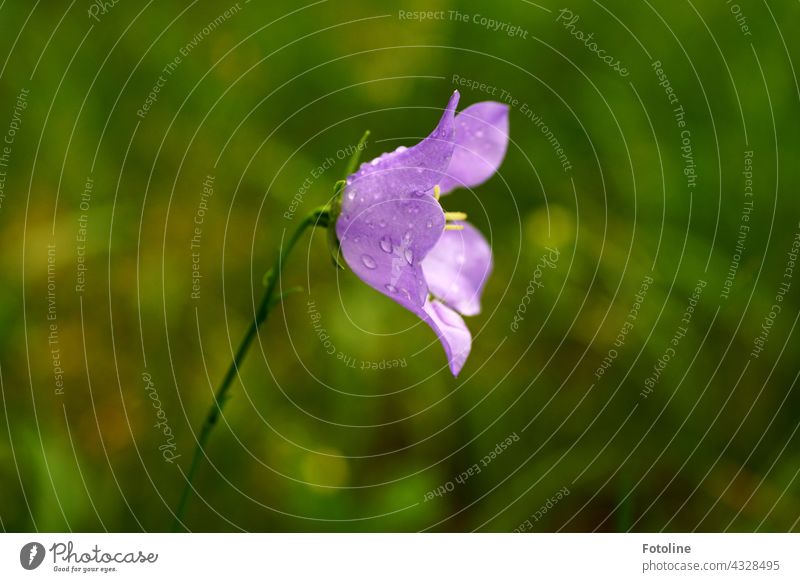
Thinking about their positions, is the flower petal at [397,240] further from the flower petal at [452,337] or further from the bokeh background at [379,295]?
the bokeh background at [379,295]

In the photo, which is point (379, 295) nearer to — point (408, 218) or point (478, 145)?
point (478, 145)

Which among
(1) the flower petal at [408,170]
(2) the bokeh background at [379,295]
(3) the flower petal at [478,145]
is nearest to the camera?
(1) the flower petal at [408,170]

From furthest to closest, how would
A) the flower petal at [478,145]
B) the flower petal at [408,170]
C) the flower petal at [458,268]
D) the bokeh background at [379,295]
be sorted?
the bokeh background at [379,295] → the flower petal at [458,268] → the flower petal at [478,145] → the flower petal at [408,170]

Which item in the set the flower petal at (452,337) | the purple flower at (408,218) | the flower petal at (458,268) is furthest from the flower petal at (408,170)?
the flower petal at (458,268)

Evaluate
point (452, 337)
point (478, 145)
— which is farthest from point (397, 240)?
point (478, 145)

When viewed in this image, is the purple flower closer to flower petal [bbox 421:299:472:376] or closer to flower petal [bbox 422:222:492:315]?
flower petal [bbox 421:299:472:376]

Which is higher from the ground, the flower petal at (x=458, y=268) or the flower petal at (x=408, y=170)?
the flower petal at (x=408, y=170)
